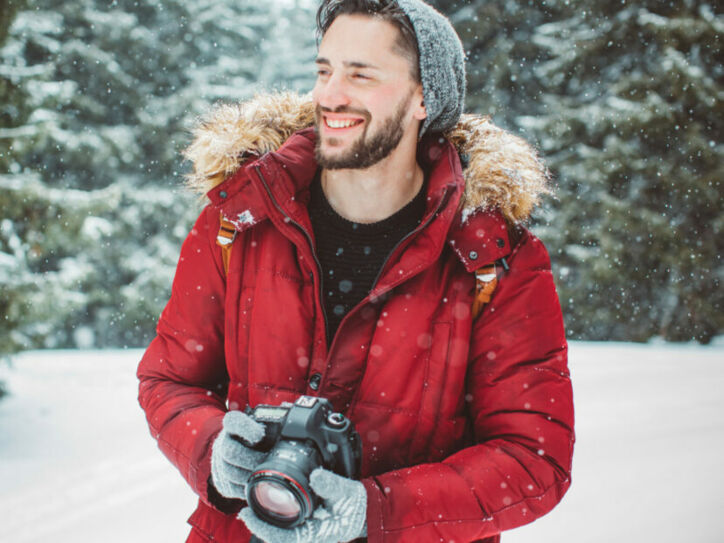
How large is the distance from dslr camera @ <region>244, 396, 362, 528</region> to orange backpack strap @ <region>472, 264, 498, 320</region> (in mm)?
583

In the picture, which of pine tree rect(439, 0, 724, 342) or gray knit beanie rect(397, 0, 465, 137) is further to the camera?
pine tree rect(439, 0, 724, 342)

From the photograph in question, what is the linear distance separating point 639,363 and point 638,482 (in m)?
3.08

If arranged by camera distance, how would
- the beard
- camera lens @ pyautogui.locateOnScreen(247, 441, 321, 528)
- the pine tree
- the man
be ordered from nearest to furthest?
camera lens @ pyautogui.locateOnScreen(247, 441, 321, 528) → the man → the beard → the pine tree

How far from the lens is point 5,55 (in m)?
5.43

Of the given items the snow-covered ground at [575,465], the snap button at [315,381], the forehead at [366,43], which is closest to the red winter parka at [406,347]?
the snap button at [315,381]

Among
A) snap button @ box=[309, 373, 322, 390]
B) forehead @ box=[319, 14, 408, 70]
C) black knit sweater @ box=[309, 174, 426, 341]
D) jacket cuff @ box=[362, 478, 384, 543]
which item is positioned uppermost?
forehead @ box=[319, 14, 408, 70]

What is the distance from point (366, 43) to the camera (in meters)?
1.93

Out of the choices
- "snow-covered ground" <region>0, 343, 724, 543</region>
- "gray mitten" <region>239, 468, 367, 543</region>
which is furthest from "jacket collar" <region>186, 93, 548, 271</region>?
"snow-covered ground" <region>0, 343, 724, 543</region>

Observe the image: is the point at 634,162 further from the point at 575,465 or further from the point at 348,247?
the point at 348,247

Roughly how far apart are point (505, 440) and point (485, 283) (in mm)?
457

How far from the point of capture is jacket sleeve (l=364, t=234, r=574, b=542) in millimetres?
1428

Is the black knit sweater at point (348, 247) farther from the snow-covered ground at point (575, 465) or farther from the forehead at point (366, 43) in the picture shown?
the snow-covered ground at point (575, 465)

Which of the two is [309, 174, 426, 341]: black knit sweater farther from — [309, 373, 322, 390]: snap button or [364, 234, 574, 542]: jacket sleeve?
→ [364, 234, 574, 542]: jacket sleeve

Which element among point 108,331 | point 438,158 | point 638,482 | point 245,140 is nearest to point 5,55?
point 245,140
